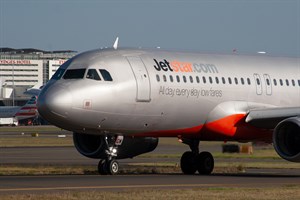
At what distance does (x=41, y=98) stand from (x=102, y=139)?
4514 millimetres

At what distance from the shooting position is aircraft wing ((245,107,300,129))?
37500 mm

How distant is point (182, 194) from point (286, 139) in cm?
985

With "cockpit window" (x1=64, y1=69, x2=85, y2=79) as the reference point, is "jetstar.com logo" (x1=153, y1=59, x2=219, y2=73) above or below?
above

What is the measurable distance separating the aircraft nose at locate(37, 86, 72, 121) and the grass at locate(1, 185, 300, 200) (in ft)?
21.2

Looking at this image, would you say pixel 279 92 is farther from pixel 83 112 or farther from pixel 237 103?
pixel 83 112

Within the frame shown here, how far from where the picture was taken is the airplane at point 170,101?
116 feet

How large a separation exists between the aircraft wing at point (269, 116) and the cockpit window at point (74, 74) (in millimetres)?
7312

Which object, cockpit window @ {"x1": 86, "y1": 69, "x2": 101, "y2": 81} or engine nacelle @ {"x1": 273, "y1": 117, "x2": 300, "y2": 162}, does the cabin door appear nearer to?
cockpit window @ {"x1": 86, "y1": 69, "x2": 101, "y2": 81}

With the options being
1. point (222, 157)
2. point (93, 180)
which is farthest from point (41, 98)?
point (222, 157)

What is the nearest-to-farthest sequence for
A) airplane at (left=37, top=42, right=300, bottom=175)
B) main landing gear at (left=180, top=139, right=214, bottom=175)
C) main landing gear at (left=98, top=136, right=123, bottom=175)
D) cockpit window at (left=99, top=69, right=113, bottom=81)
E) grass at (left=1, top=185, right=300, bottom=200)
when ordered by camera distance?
grass at (left=1, top=185, right=300, bottom=200) → airplane at (left=37, top=42, right=300, bottom=175) → cockpit window at (left=99, top=69, right=113, bottom=81) → main landing gear at (left=98, top=136, right=123, bottom=175) → main landing gear at (left=180, top=139, right=214, bottom=175)

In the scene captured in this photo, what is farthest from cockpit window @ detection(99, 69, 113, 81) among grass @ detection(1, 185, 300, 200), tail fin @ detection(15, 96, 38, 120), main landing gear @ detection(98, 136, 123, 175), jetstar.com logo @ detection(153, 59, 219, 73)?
tail fin @ detection(15, 96, 38, 120)

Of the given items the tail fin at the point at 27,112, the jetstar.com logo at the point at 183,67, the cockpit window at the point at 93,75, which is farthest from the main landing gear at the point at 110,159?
Answer: the tail fin at the point at 27,112

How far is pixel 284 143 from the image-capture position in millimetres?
36562

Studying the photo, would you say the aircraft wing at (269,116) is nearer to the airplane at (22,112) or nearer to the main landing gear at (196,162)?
the main landing gear at (196,162)
